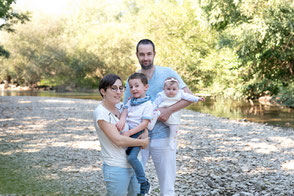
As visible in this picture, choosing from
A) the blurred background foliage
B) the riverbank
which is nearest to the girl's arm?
the riverbank

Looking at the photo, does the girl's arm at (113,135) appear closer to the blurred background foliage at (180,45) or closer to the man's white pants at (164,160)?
the man's white pants at (164,160)

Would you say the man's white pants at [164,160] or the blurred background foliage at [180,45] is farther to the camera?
the blurred background foliage at [180,45]

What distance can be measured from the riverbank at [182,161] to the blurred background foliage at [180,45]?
559cm

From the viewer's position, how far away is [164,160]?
345 cm

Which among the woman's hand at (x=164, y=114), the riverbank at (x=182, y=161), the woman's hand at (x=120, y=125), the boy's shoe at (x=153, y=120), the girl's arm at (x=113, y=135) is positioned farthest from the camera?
the riverbank at (x=182, y=161)

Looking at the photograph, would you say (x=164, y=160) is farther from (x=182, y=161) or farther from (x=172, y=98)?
(x=182, y=161)

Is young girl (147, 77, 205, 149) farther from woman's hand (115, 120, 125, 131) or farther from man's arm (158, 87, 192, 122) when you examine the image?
woman's hand (115, 120, 125, 131)

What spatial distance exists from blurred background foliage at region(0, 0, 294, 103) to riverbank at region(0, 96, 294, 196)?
18.3ft

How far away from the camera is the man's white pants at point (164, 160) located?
343 centimetres

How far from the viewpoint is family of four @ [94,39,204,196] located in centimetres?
278

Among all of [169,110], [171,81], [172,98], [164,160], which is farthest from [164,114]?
[164,160]

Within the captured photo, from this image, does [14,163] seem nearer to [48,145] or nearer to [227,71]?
[48,145]

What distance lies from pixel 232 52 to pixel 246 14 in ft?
8.99

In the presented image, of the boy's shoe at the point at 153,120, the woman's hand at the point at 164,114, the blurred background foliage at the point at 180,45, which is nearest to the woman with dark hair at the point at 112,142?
the boy's shoe at the point at 153,120
